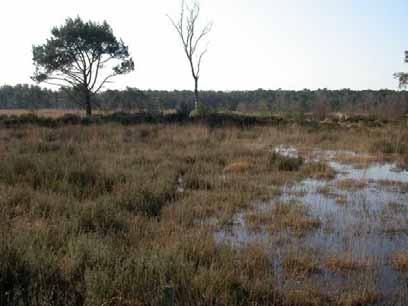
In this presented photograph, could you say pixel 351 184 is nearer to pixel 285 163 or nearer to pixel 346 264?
pixel 285 163

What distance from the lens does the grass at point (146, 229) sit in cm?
349

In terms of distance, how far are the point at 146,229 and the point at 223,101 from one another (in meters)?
66.7

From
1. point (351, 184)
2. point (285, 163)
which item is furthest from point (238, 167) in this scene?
point (351, 184)

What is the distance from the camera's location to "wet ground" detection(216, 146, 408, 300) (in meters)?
A: 4.10

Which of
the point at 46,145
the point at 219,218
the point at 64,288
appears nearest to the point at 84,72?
the point at 46,145

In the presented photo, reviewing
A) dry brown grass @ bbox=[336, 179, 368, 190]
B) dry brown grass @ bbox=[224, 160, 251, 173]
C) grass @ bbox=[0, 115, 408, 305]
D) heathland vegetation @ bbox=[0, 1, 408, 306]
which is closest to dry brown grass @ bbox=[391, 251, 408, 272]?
heathland vegetation @ bbox=[0, 1, 408, 306]

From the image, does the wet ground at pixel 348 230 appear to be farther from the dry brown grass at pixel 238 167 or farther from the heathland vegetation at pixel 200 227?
the dry brown grass at pixel 238 167

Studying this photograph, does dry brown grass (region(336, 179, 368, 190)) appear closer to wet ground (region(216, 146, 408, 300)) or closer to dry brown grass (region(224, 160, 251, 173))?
wet ground (region(216, 146, 408, 300))

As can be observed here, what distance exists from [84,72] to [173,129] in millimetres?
12450

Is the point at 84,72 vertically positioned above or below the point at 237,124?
above

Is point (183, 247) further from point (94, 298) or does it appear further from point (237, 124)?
point (237, 124)

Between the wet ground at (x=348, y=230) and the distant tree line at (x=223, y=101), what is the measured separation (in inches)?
729

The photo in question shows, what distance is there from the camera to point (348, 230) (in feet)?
18.3

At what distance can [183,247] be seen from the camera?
14.5ft
